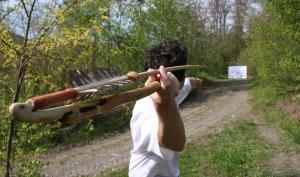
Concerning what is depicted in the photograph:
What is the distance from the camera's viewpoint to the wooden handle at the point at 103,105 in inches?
62.6

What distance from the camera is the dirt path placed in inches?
433

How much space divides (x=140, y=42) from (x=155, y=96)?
66.3 feet

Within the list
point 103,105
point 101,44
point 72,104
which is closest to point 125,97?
point 103,105

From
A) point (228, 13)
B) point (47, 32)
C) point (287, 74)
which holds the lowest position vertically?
point (287, 74)

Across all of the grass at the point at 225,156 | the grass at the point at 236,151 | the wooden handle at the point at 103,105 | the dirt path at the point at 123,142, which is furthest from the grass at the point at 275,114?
the wooden handle at the point at 103,105

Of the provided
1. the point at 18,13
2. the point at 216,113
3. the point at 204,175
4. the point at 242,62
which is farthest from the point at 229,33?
the point at 18,13

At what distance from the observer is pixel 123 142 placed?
13.9 metres

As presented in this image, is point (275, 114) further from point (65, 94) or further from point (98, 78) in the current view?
point (65, 94)

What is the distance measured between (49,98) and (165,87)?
0.64 m

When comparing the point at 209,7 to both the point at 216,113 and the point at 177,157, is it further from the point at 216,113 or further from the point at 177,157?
the point at 177,157

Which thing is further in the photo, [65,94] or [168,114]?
[168,114]

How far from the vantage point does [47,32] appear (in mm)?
5012

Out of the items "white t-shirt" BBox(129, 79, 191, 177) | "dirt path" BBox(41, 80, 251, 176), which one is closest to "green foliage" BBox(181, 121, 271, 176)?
"dirt path" BBox(41, 80, 251, 176)

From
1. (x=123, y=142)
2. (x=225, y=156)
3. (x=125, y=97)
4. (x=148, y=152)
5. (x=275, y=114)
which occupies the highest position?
(x=125, y=97)
